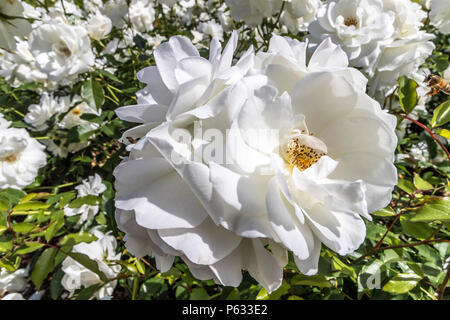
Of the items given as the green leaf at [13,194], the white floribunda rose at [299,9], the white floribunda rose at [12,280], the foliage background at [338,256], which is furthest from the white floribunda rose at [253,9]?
the white floribunda rose at [12,280]

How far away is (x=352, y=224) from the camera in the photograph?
15.3 inches

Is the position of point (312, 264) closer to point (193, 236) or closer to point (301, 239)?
point (301, 239)

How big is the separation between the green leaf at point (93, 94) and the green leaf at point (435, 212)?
3.15 ft

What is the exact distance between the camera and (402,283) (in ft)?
1.97

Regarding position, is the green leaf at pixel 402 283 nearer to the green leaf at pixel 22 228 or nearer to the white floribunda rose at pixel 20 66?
the green leaf at pixel 22 228

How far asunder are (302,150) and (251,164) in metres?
0.11

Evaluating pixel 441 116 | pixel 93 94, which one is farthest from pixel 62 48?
pixel 441 116

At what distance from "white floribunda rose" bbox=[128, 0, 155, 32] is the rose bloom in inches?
63.4

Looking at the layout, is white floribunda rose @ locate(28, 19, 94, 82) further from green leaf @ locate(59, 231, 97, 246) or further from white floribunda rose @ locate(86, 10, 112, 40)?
green leaf @ locate(59, 231, 97, 246)

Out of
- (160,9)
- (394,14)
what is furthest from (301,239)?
(160,9)

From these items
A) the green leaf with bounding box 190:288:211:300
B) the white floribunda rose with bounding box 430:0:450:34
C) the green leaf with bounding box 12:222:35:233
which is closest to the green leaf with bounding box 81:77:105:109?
the green leaf with bounding box 12:222:35:233

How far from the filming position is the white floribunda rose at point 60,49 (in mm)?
1020
